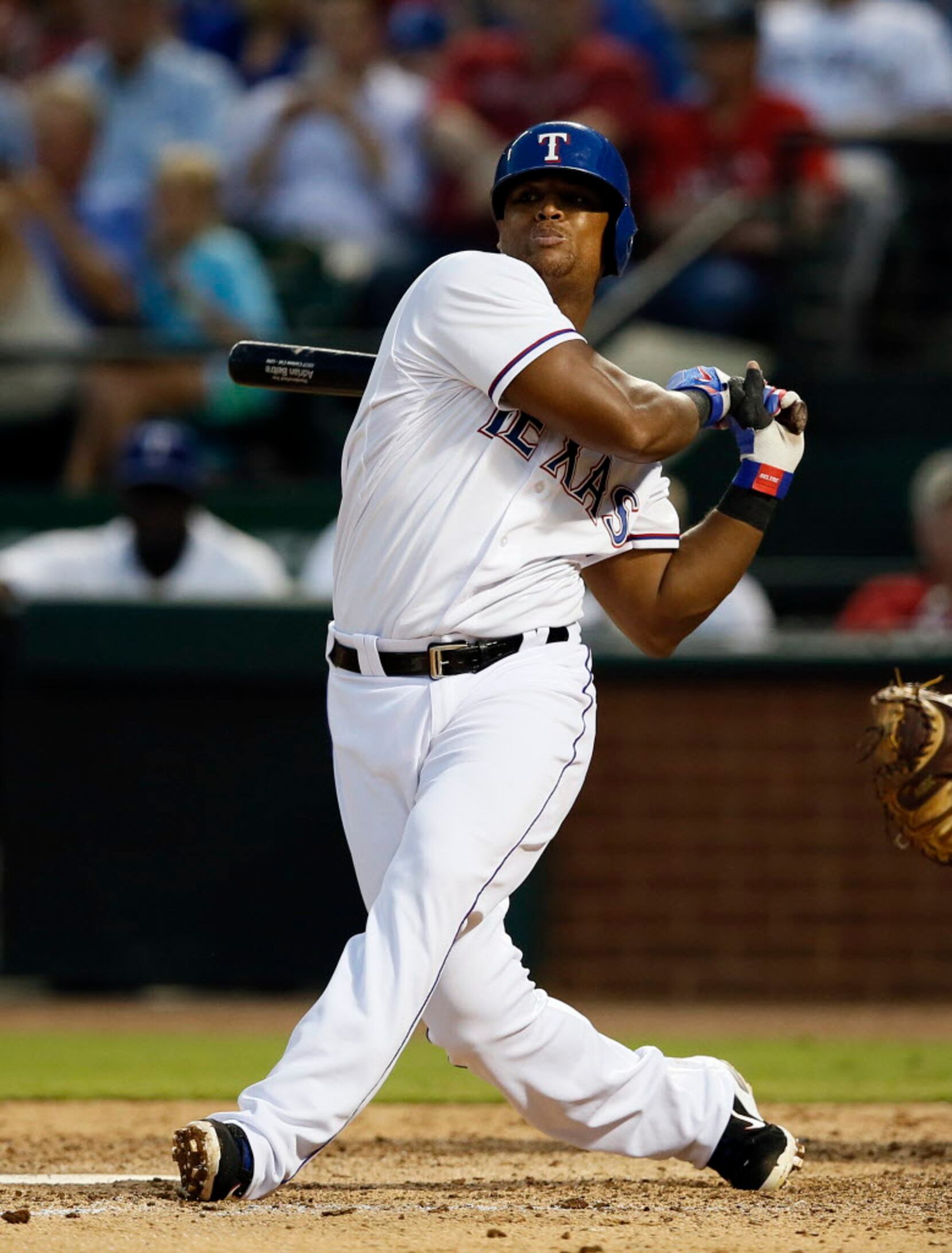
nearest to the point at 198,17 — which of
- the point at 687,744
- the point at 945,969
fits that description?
the point at 687,744

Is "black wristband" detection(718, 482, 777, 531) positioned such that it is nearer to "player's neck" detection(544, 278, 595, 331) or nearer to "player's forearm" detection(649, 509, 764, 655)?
"player's forearm" detection(649, 509, 764, 655)

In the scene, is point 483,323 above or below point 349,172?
below

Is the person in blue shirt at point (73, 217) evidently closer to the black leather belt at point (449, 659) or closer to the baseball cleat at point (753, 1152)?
the black leather belt at point (449, 659)

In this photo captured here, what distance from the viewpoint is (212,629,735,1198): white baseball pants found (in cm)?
316

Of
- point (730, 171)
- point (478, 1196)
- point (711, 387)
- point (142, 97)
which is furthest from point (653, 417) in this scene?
point (142, 97)

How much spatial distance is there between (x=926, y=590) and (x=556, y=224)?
396cm

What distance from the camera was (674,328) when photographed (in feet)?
28.3

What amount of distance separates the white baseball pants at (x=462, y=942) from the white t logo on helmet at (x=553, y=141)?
0.81 meters

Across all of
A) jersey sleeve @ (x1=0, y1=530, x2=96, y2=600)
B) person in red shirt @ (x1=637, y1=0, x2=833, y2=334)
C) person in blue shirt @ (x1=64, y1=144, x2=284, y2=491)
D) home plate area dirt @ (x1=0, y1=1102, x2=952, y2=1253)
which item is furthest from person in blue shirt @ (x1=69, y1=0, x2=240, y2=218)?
home plate area dirt @ (x1=0, y1=1102, x2=952, y2=1253)

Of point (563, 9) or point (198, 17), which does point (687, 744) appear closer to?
point (563, 9)

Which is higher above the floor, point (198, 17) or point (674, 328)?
point (198, 17)

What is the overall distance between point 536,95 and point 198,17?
2308 millimetres

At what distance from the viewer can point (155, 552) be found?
7461 mm

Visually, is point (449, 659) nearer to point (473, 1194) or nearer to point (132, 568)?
point (473, 1194)
